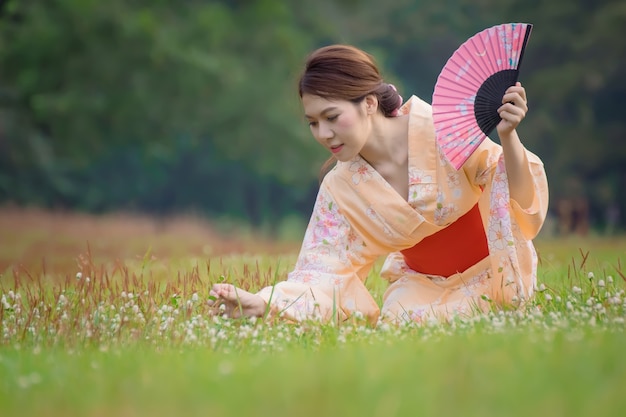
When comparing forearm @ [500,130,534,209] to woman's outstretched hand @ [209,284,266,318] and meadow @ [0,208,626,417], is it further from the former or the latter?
woman's outstretched hand @ [209,284,266,318]

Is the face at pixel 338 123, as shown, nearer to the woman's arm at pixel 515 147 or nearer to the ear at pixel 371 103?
the ear at pixel 371 103

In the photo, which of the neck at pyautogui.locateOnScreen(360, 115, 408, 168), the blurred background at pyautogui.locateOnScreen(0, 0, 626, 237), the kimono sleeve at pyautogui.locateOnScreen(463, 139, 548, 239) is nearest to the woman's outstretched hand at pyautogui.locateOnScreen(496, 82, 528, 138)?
the kimono sleeve at pyautogui.locateOnScreen(463, 139, 548, 239)

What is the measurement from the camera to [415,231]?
4.73 metres

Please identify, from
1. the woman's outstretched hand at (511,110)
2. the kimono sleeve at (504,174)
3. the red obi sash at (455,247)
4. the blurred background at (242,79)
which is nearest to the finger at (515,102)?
the woman's outstretched hand at (511,110)

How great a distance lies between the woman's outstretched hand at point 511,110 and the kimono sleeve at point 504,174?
350 mm

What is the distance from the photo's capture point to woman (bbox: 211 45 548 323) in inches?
177

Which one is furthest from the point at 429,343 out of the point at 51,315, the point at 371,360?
the point at 51,315

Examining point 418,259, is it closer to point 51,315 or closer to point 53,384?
point 51,315

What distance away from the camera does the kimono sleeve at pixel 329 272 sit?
15.0ft

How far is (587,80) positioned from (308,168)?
7762 mm

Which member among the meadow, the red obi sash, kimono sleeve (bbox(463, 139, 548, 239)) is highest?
kimono sleeve (bbox(463, 139, 548, 239))

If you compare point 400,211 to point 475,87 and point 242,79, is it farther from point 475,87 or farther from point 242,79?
point 242,79

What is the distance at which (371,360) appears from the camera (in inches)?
112

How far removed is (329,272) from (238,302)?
0.70m
